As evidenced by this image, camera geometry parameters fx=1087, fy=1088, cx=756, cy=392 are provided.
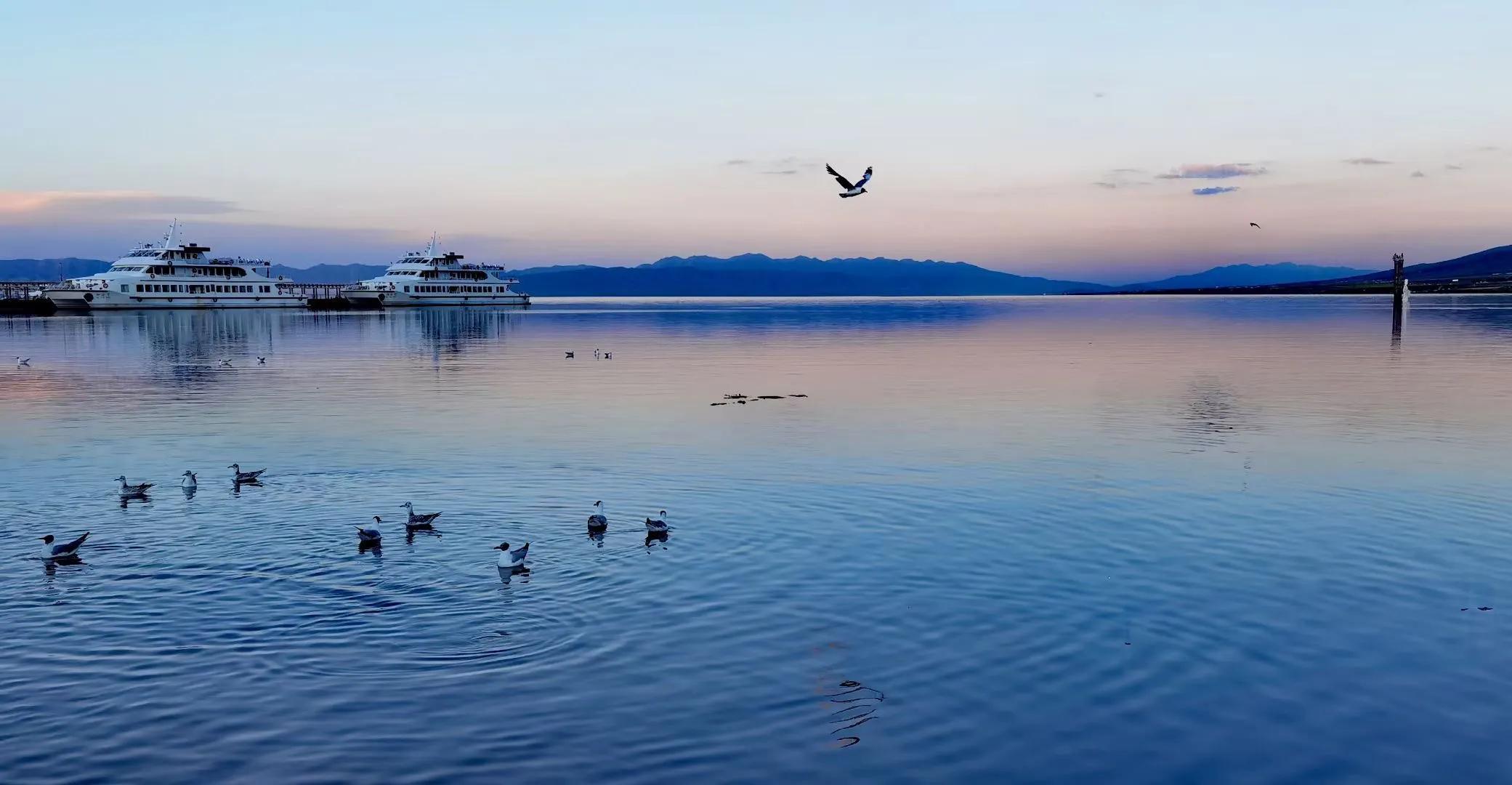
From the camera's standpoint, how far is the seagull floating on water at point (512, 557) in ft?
52.1

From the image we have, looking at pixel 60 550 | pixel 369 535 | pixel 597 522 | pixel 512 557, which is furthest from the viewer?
pixel 597 522

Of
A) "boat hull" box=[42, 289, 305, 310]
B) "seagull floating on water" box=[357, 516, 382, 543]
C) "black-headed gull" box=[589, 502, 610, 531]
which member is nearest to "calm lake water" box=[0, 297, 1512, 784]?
"black-headed gull" box=[589, 502, 610, 531]

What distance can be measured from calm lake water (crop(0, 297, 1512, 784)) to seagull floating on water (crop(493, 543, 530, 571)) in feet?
0.98

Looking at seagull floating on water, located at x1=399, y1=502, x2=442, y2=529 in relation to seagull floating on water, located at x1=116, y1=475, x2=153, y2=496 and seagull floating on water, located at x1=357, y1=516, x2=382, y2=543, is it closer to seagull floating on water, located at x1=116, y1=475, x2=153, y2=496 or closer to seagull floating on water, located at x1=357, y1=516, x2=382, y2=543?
seagull floating on water, located at x1=357, y1=516, x2=382, y2=543

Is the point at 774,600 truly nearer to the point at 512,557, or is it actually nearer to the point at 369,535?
the point at 512,557

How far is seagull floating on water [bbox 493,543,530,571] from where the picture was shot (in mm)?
15891

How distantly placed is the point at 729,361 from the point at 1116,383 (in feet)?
79.4

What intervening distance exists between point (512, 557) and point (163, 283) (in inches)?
6668

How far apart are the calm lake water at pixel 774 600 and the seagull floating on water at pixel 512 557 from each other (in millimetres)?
300

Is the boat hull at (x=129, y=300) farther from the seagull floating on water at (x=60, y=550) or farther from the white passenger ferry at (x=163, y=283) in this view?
the seagull floating on water at (x=60, y=550)

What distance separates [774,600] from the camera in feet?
50.1

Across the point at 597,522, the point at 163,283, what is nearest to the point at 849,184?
the point at 597,522

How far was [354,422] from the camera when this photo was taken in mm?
35375

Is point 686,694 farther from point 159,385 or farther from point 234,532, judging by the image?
point 159,385
